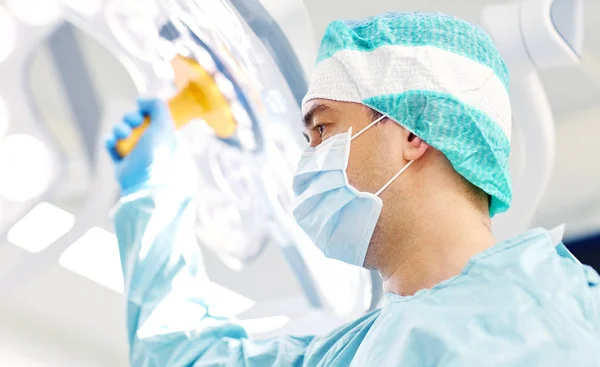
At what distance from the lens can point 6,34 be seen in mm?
1219

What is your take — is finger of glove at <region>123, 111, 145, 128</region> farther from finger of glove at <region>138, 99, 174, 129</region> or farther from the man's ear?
the man's ear

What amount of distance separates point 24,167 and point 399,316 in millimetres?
698

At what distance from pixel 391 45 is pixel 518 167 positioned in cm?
76

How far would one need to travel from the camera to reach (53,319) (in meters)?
1.39

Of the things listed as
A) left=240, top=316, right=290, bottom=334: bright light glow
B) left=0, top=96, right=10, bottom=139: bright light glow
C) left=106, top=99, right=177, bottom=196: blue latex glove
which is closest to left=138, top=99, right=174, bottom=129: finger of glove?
left=106, top=99, right=177, bottom=196: blue latex glove

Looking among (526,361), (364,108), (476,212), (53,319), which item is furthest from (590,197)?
(53,319)

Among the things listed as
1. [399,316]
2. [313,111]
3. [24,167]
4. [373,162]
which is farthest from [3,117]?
[399,316]

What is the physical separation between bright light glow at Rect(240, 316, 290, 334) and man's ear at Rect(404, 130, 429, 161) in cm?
58

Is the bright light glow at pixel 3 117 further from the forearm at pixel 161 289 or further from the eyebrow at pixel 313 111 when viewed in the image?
the eyebrow at pixel 313 111

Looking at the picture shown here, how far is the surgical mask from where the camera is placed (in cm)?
122

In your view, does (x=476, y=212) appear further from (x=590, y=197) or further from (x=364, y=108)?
(x=590, y=197)

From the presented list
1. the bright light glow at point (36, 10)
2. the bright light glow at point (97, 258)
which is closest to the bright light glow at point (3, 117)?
the bright light glow at point (36, 10)

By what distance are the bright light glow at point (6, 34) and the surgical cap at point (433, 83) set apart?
0.51 meters

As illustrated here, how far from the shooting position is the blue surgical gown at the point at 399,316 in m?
0.94
